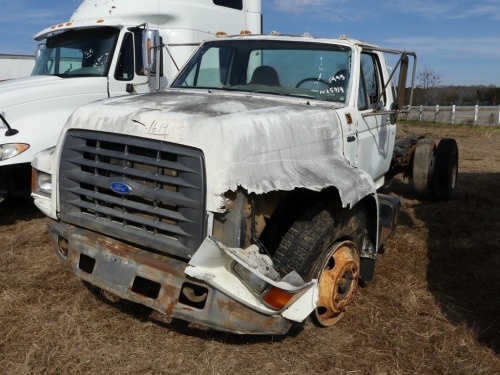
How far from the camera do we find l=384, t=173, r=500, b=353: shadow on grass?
13.4 ft

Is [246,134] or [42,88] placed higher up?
[42,88]

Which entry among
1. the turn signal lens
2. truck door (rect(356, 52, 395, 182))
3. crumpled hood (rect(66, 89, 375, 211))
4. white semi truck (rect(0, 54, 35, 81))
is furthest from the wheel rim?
white semi truck (rect(0, 54, 35, 81))

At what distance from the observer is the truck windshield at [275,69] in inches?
173

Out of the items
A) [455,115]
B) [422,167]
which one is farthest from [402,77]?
[455,115]

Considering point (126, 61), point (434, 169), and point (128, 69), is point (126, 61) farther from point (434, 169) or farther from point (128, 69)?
point (434, 169)

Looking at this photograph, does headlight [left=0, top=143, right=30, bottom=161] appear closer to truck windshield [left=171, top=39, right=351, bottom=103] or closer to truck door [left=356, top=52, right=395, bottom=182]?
truck windshield [left=171, top=39, right=351, bottom=103]

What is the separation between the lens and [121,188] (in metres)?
3.26

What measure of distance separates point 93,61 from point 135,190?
15.2 feet

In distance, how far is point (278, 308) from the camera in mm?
3000

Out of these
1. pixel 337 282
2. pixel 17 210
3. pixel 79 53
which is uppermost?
pixel 79 53

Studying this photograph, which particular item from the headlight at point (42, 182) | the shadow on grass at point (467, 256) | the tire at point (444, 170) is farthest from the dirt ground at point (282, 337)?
the tire at point (444, 170)

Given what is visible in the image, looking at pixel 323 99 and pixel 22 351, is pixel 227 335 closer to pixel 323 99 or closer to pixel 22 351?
pixel 22 351

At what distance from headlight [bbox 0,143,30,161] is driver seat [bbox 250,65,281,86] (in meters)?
3.02

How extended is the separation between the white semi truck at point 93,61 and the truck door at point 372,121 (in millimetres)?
2298
